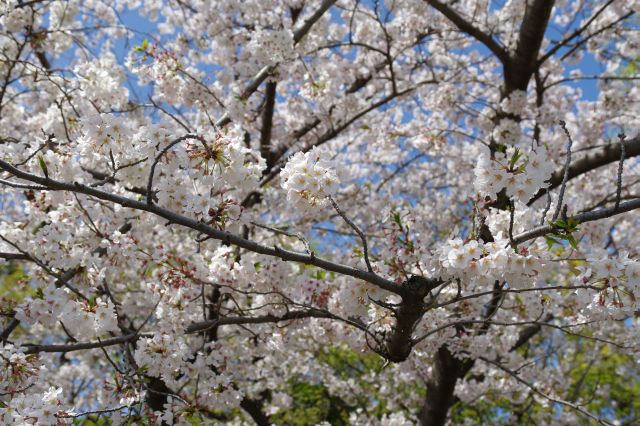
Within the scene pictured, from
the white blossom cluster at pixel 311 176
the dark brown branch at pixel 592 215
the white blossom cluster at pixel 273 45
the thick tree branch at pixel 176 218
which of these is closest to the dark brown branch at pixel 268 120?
the white blossom cluster at pixel 273 45

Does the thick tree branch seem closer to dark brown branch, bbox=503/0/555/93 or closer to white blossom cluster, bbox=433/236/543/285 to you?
white blossom cluster, bbox=433/236/543/285

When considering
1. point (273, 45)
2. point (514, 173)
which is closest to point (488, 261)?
point (514, 173)

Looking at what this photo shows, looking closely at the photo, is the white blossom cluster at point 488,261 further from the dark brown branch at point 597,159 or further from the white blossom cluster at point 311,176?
the dark brown branch at point 597,159

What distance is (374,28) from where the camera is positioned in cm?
785

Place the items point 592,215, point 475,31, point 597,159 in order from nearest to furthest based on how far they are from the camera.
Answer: point 592,215 < point 597,159 < point 475,31

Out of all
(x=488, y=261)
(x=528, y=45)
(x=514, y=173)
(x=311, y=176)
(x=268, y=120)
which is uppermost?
(x=528, y=45)

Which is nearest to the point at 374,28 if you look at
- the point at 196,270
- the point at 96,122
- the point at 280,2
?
the point at 280,2

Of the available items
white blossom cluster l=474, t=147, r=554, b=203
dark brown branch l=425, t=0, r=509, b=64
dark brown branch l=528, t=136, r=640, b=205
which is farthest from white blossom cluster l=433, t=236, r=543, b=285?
dark brown branch l=425, t=0, r=509, b=64

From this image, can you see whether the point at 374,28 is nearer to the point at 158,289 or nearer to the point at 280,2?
the point at 280,2

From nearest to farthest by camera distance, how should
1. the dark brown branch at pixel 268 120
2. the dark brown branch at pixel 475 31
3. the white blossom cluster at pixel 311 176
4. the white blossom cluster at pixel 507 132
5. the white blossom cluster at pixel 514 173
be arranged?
the white blossom cluster at pixel 514 173, the white blossom cluster at pixel 311 176, the dark brown branch at pixel 475 31, the white blossom cluster at pixel 507 132, the dark brown branch at pixel 268 120

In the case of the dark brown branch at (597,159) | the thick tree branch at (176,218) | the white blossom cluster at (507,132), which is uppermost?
the white blossom cluster at (507,132)

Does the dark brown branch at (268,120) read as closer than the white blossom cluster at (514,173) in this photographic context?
No

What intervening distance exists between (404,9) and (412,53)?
3.98 ft

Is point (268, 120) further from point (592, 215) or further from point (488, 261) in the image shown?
point (592, 215)
